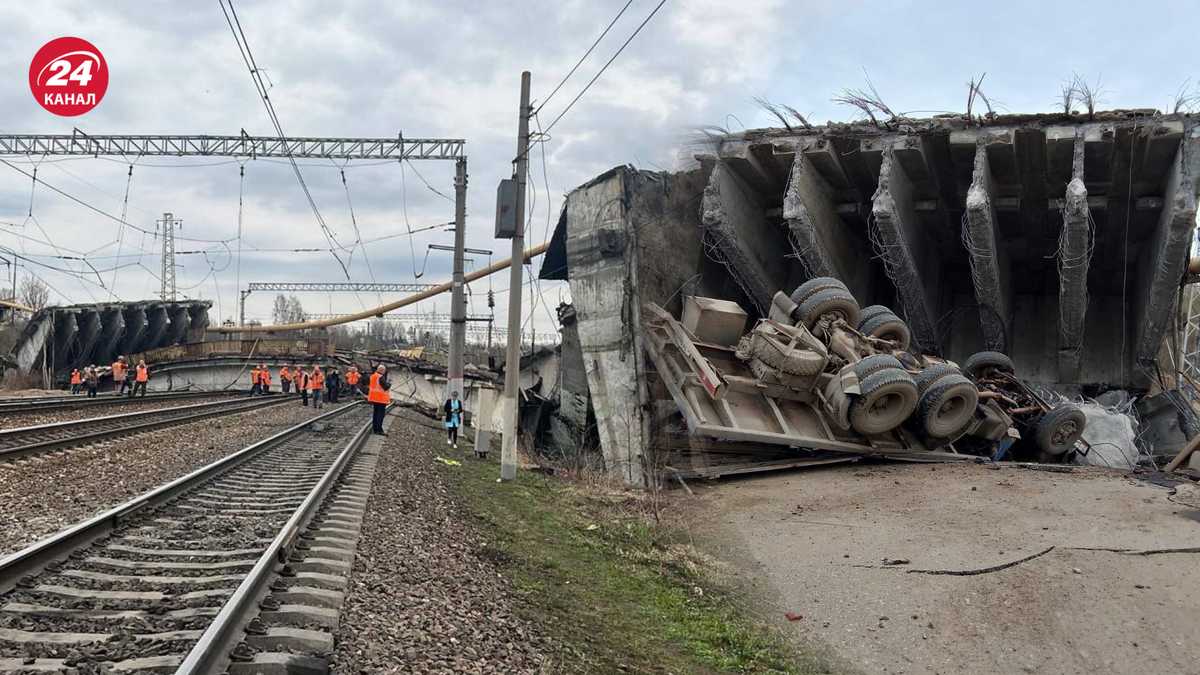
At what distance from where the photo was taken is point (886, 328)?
1483cm

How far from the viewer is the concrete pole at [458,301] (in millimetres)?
20203

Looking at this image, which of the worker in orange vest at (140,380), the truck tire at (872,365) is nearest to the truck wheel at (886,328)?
the truck tire at (872,365)

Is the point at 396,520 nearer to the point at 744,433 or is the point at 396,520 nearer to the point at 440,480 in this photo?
the point at 440,480

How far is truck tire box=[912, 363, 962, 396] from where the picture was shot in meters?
13.3

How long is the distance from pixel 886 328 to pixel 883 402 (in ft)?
7.58

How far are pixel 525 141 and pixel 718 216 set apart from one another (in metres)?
4.51

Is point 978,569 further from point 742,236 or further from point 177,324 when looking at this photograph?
point 177,324

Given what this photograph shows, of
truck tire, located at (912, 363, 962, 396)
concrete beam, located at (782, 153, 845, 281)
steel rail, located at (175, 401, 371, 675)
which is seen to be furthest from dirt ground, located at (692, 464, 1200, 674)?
concrete beam, located at (782, 153, 845, 281)

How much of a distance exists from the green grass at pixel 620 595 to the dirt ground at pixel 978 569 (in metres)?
0.46

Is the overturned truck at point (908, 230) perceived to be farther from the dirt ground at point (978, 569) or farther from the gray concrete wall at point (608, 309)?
the dirt ground at point (978, 569)

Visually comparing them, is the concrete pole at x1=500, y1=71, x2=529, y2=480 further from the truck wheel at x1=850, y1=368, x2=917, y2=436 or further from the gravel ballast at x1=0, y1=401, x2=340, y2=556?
the truck wheel at x1=850, y1=368, x2=917, y2=436

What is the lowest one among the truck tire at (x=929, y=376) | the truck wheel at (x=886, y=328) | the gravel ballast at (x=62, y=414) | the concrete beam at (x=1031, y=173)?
the gravel ballast at (x=62, y=414)

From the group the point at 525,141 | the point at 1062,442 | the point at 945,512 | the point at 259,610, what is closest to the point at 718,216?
the point at 525,141

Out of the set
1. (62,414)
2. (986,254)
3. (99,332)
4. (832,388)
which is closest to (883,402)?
(832,388)
